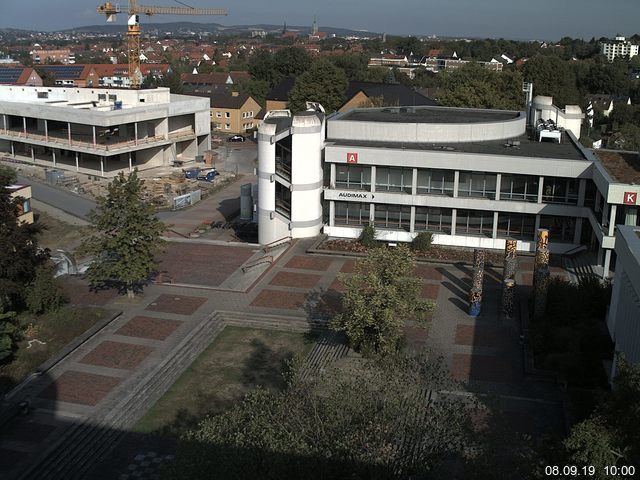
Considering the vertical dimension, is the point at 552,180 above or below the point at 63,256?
above

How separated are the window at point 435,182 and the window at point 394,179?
611 millimetres

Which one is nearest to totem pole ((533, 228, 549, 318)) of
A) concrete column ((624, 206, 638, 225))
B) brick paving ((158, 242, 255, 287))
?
concrete column ((624, 206, 638, 225))

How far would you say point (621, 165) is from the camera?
35.8 metres

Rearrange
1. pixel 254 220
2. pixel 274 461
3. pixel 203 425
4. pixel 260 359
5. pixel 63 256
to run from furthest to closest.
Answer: pixel 254 220 → pixel 63 256 → pixel 260 359 → pixel 203 425 → pixel 274 461

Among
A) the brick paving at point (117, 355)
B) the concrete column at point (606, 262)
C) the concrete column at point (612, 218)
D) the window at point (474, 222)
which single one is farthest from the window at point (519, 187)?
the brick paving at point (117, 355)

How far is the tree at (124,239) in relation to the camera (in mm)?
28281

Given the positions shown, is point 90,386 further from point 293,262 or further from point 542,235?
point 542,235

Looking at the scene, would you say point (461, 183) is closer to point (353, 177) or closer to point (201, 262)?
point (353, 177)

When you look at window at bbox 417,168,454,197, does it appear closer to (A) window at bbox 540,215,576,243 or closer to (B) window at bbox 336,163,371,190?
(B) window at bbox 336,163,371,190

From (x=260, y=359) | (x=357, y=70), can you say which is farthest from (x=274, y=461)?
(x=357, y=70)

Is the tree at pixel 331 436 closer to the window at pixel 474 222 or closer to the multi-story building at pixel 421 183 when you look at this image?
the multi-story building at pixel 421 183

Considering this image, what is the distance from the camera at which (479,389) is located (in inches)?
869

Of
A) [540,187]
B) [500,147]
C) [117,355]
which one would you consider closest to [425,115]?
[500,147]

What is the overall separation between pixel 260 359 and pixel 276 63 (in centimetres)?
8949
